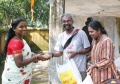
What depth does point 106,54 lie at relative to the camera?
2.65 meters

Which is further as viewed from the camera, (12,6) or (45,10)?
(45,10)

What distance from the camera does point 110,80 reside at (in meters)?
2.67

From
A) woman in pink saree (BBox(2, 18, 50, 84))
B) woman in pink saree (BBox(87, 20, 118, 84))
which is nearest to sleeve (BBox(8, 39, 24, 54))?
woman in pink saree (BBox(2, 18, 50, 84))

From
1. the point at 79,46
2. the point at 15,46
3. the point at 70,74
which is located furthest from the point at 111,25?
the point at 15,46

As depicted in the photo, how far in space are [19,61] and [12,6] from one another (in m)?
11.1

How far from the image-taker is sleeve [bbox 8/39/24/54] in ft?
8.66

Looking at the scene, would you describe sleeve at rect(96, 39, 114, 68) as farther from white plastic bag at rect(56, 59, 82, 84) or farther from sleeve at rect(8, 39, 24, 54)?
sleeve at rect(8, 39, 24, 54)

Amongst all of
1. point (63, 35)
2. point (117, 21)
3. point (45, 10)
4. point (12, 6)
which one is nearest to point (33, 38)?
point (12, 6)

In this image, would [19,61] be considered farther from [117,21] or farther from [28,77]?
[117,21]

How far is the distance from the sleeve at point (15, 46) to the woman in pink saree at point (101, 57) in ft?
2.84

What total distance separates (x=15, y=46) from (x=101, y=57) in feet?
3.34

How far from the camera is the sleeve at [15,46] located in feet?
8.66

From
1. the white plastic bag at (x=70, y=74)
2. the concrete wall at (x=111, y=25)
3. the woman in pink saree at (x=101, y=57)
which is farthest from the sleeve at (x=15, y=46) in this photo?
the concrete wall at (x=111, y=25)

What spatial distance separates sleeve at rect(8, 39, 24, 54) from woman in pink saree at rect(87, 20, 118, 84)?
2.84 feet
